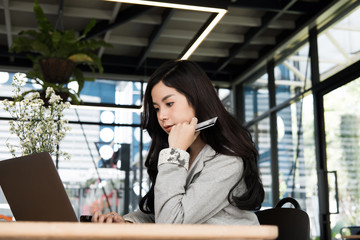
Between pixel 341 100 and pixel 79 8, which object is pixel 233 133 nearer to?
pixel 341 100

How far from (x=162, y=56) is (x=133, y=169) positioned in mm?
1924

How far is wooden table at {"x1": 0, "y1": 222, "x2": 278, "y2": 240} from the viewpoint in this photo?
54 cm

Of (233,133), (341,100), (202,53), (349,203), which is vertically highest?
(202,53)

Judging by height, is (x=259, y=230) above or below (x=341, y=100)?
below

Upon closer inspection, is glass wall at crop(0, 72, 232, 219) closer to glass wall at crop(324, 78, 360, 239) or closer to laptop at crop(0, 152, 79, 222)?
glass wall at crop(324, 78, 360, 239)

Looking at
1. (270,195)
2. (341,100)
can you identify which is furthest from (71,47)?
(270,195)

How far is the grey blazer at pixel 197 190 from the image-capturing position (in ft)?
4.04

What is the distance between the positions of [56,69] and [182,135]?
8.38 feet

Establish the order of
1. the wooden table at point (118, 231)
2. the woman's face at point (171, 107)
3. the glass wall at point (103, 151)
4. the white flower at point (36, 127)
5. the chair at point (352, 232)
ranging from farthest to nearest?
1. the glass wall at point (103, 151)
2. the chair at point (352, 232)
3. the white flower at point (36, 127)
4. the woman's face at point (171, 107)
5. the wooden table at point (118, 231)

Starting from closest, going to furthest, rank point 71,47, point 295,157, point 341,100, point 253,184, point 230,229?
1. point 230,229
2. point 253,184
3. point 71,47
4. point 341,100
5. point 295,157

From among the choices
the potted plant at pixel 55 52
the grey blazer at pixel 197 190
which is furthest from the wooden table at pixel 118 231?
the potted plant at pixel 55 52

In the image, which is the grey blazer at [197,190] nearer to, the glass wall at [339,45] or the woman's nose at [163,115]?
the woman's nose at [163,115]

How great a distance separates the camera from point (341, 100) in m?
5.71

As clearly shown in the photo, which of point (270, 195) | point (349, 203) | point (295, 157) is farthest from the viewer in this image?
point (270, 195)
